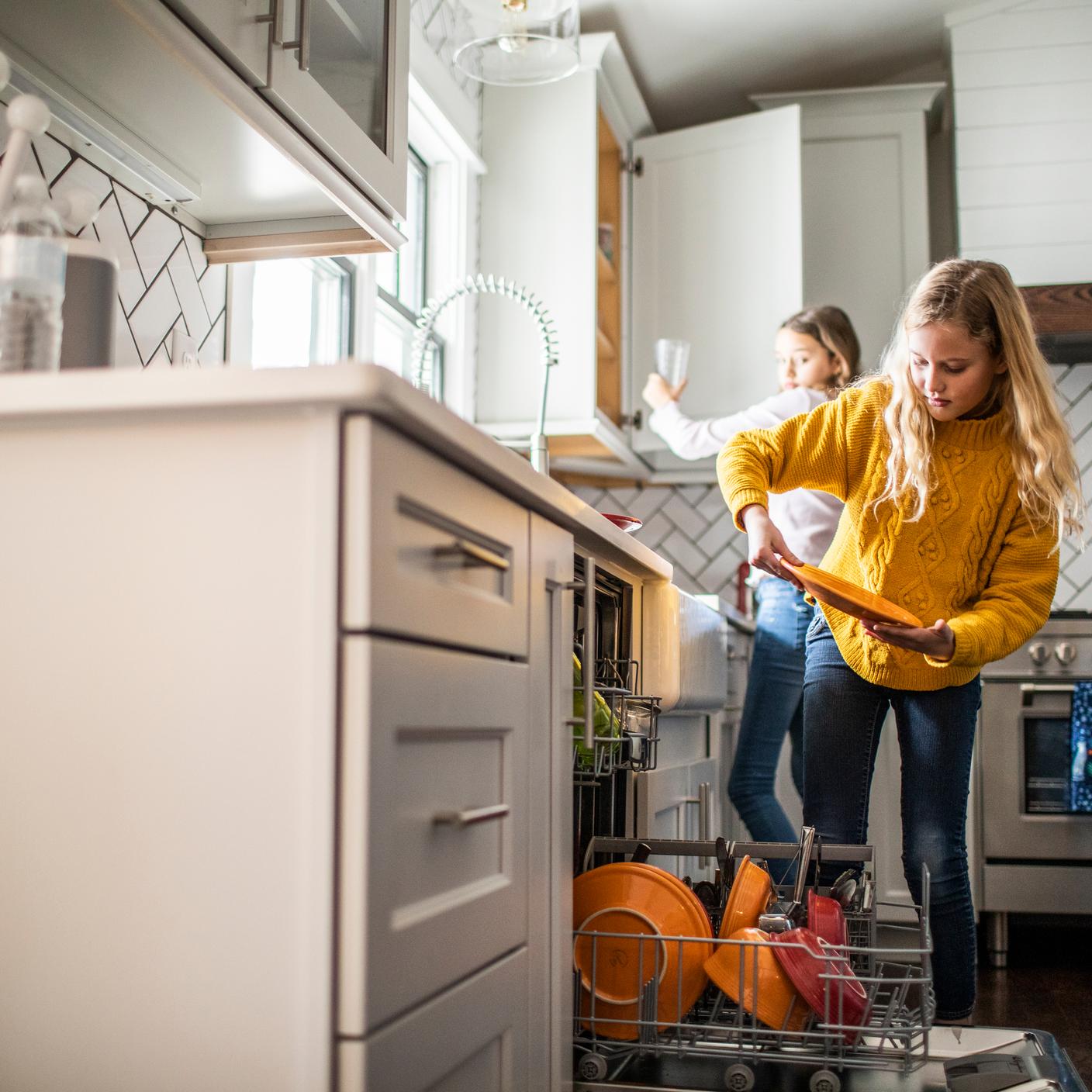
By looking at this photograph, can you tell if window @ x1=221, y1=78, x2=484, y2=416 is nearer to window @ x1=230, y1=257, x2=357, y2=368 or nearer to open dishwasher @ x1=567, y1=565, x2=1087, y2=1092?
window @ x1=230, y1=257, x2=357, y2=368

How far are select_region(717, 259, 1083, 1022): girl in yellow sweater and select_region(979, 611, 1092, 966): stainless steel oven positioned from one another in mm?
1579

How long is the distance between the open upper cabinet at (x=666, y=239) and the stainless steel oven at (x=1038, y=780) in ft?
3.47

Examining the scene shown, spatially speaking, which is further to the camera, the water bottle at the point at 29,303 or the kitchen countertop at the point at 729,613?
the kitchen countertop at the point at 729,613

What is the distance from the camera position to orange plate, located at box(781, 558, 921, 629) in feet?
5.11

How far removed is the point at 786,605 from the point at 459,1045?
1.85 metres

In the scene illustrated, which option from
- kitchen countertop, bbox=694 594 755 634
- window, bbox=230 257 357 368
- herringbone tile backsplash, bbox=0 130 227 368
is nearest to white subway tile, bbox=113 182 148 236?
herringbone tile backsplash, bbox=0 130 227 368

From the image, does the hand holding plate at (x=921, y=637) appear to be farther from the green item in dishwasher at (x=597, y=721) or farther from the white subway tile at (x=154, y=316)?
the white subway tile at (x=154, y=316)

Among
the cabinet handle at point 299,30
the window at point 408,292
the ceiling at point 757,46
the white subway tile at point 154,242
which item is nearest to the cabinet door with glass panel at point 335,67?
the cabinet handle at point 299,30

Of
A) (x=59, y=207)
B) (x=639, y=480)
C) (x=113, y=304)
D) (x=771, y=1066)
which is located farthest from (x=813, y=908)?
(x=639, y=480)

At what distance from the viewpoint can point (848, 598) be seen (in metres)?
1.56

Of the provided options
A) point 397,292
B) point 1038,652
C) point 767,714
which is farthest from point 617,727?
point 1038,652

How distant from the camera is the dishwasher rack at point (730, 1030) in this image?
1.19 meters

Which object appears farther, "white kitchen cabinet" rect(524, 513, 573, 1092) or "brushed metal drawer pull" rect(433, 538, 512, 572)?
"white kitchen cabinet" rect(524, 513, 573, 1092)

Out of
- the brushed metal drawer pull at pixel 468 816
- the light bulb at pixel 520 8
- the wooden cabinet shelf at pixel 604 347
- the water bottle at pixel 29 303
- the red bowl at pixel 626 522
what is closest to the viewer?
the brushed metal drawer pull at pixel 468 816
